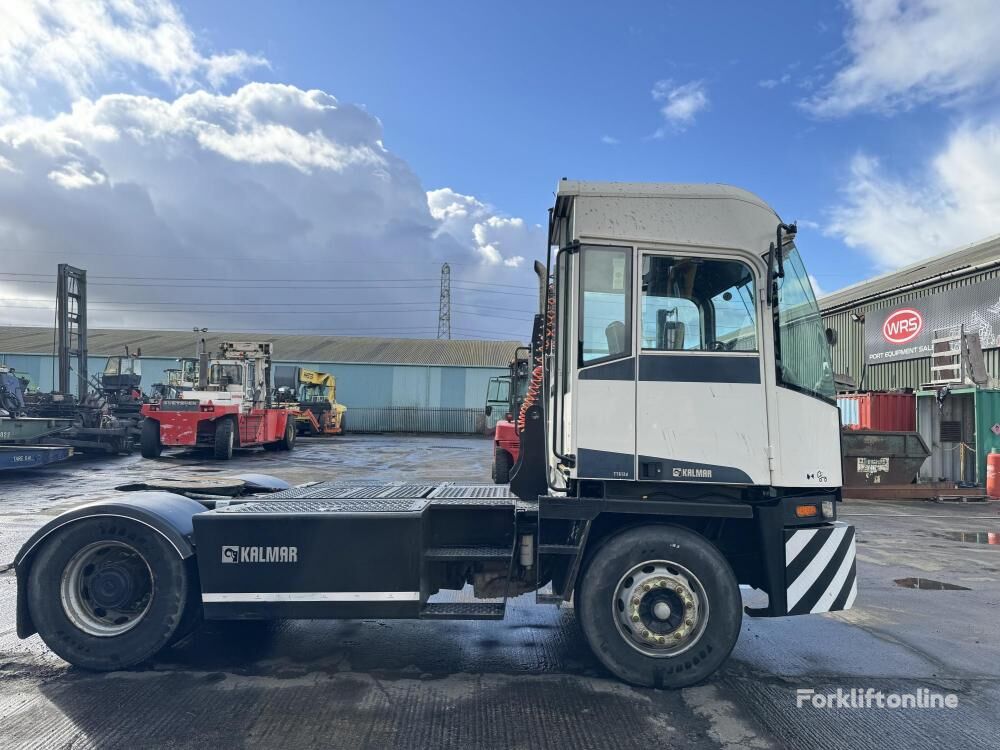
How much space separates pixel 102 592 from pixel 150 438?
1621 cm

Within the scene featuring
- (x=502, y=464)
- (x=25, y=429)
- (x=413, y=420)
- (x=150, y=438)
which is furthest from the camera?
(x=413, y=420)

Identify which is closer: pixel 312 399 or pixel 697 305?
pixel 697 305

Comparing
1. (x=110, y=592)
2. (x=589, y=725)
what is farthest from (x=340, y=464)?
(x=589, y=725)

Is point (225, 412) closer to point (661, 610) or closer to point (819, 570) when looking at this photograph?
point (661, 610)

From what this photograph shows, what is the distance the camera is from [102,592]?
4254 millimetres

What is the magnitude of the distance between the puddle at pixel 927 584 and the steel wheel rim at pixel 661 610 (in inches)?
160

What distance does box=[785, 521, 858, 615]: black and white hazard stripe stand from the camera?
4109 millimetres

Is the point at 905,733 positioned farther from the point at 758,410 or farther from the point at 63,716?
the point at 63,716

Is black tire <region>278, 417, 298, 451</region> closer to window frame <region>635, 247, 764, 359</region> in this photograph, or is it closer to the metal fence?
the metal fence

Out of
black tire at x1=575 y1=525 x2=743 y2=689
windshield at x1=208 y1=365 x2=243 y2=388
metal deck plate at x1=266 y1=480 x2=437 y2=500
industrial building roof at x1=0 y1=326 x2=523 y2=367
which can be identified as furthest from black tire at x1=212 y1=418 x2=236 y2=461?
industrial building roof at x1=0 y1=326 x2=523 y2=367

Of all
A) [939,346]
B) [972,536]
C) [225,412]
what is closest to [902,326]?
[939,346]

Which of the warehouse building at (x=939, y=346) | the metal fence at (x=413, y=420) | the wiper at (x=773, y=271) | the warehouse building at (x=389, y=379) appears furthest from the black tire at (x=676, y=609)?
the metal fence at (x=413, y=420)

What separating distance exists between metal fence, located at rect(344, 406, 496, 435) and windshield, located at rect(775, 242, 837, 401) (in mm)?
34626

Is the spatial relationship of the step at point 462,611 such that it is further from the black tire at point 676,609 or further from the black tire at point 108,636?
the black tire at point 108,636
